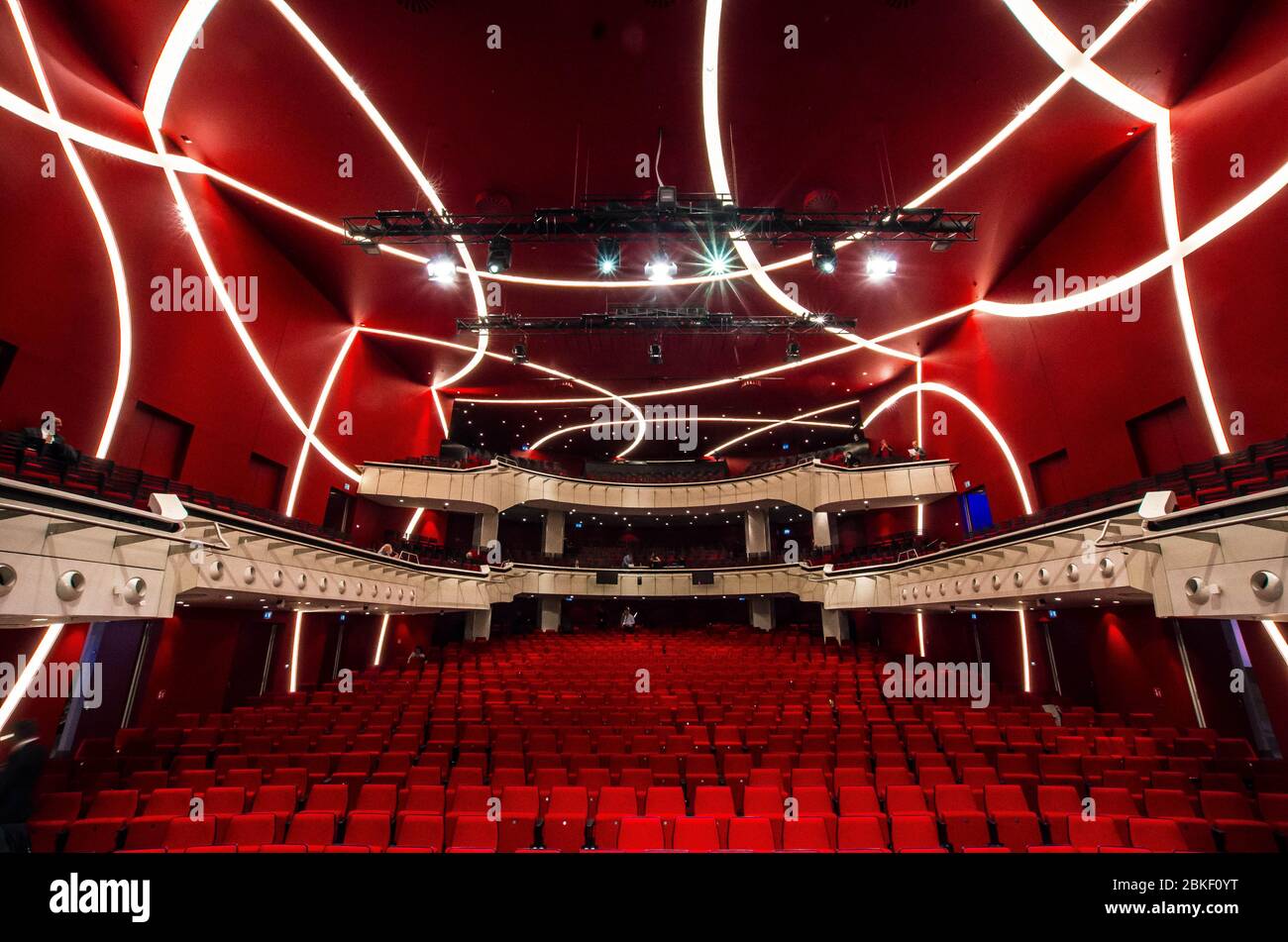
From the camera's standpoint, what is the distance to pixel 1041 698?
10297 mm

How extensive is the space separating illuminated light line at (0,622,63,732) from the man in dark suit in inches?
196

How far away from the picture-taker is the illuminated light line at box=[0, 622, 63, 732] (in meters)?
6.92

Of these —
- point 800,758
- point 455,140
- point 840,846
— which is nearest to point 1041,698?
point 800,758

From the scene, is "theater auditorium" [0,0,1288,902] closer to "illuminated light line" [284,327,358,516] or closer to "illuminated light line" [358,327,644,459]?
"illuminated light line" [284,327,358,516]

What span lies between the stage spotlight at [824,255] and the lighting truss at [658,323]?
3589 millimetres

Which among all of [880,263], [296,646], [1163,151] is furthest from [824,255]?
[296,646]

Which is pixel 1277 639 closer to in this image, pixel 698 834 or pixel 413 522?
pixel 698 834

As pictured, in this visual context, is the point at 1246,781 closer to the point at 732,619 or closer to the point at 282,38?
the point at 282,38

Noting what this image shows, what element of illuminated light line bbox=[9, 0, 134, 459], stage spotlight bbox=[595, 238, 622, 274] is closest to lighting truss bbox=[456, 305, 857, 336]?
stage spotlight bbox=[595, 238, 622, 274]

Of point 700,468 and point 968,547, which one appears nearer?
point 968,547

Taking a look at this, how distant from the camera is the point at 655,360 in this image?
42.2ft

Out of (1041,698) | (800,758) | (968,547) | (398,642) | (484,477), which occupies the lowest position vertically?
(800,758)

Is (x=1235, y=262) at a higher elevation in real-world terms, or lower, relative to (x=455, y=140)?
lower
